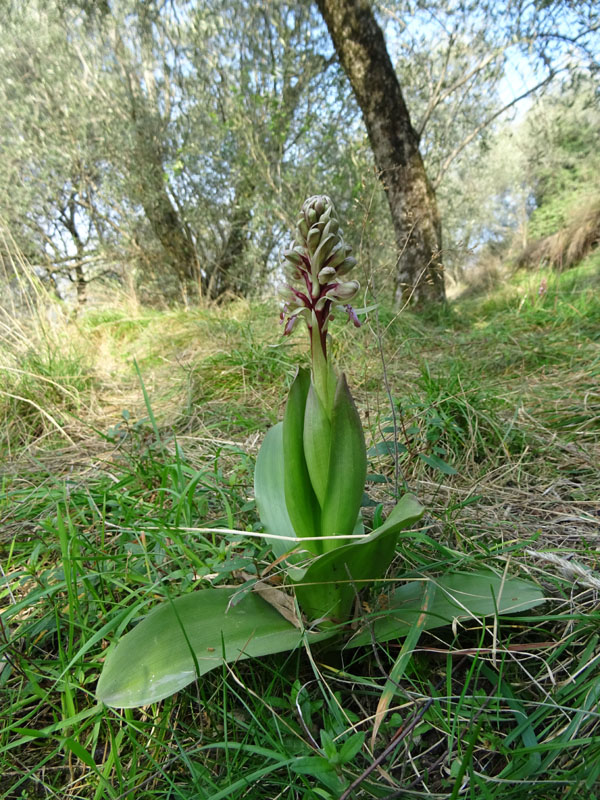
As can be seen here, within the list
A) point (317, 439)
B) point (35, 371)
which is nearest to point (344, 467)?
point (317, 439)

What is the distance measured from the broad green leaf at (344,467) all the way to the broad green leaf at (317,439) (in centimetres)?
2

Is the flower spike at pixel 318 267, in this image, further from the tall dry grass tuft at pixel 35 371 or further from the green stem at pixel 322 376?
the tall dry grass tuft at pixel 35 371

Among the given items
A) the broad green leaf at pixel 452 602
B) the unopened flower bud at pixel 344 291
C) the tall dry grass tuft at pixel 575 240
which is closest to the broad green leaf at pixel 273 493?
the broad green leaf at pixel 452 602

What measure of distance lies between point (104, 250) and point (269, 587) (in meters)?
8.78

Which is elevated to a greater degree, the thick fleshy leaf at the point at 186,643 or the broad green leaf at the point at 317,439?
Answer: the broad green leaf at the point at 317,439

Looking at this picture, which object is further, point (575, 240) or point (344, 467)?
point (575, 240)

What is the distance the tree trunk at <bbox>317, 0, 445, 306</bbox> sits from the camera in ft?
15.2

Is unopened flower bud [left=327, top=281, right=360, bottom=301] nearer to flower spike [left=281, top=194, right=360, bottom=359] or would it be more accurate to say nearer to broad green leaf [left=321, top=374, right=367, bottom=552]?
flower spike [left=281, top=194, right=360, bottom=359]

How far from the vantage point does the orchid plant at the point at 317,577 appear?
83 cm

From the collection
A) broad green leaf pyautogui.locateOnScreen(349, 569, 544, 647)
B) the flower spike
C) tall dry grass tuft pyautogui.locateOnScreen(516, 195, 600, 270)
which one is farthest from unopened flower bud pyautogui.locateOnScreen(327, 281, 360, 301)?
tall dry grass tuft pyautogui.locateOnScreen(516, 195, 600, 270)

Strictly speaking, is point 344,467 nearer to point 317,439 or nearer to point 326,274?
point 317,439

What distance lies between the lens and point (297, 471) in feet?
3.19

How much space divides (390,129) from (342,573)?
522 centimetres

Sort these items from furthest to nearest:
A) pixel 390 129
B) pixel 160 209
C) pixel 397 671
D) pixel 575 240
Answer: pixel 575 240, pixel 160 209, pixel 390 129, pixel 397 671
